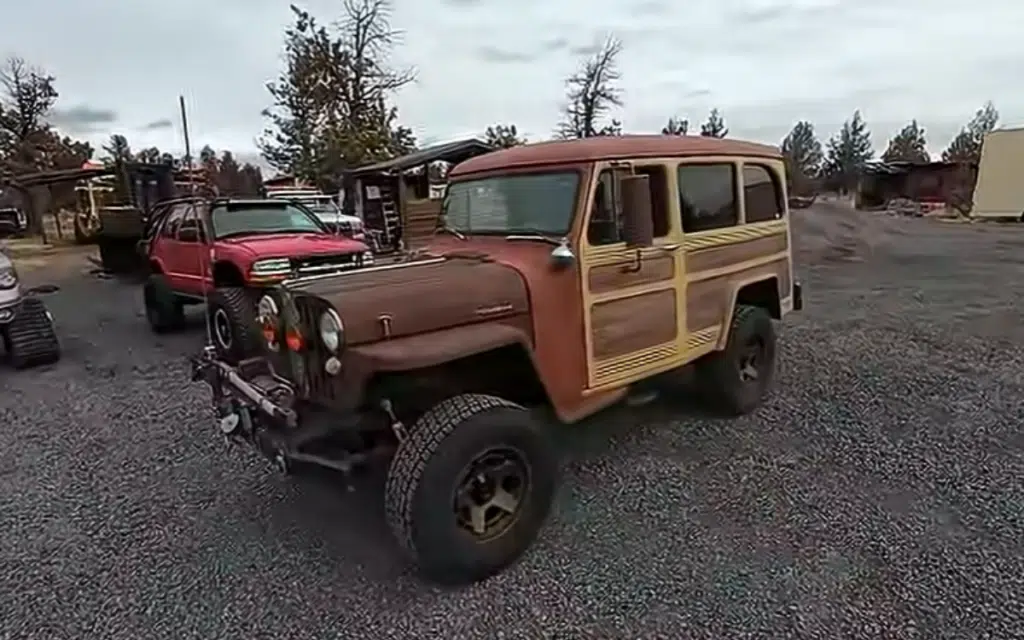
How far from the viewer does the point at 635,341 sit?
372 cm

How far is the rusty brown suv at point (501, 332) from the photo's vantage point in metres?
2.73

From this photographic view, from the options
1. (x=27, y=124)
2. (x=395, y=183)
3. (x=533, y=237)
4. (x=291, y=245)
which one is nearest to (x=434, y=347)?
(x=533, y=237)

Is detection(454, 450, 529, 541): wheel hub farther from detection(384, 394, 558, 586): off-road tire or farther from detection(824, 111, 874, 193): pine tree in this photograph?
detection(824, 111, 874, 193): pine tree

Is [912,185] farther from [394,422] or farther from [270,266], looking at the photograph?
Result: [394,422]

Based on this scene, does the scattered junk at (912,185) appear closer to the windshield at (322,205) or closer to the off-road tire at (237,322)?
the windshield at (322,205)

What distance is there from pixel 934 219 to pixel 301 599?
3187 cm

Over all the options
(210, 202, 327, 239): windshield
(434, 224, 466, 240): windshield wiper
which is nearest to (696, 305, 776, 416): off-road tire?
(434, 224, 466, 240): windshield wiper

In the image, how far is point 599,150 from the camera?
139 inches

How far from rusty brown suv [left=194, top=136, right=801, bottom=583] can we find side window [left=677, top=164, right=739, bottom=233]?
14mm

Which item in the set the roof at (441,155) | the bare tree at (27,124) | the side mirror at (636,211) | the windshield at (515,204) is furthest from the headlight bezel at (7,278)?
the bare tree at (27,124)

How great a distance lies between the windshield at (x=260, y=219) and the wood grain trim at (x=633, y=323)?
17.2 feet

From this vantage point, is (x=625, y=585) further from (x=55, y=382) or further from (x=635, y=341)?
(x=55, y=382)

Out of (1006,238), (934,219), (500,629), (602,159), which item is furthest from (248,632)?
(934,219)

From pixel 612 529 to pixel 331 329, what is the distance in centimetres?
160
